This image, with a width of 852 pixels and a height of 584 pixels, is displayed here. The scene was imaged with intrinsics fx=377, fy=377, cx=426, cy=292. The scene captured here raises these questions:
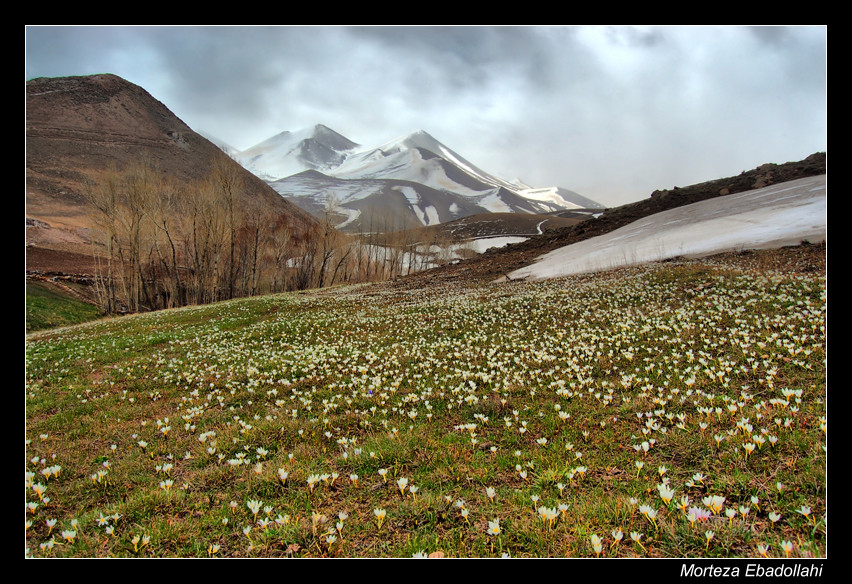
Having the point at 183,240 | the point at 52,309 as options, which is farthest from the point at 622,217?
the point at 52,309

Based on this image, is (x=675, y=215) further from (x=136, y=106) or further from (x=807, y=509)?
(x=136, y=106)

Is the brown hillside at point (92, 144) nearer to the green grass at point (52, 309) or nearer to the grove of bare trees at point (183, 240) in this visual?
the grove of bare trees at point (183, 240)

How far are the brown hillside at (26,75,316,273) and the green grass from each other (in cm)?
4590

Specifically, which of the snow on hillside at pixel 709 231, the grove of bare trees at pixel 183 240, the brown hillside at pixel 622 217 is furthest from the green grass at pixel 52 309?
the snow on hillside at pixel 709 231

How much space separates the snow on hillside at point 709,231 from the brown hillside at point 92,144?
74443mm

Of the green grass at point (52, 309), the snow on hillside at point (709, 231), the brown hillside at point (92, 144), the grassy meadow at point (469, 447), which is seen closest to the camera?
the grassy meadow at point (469, 447)

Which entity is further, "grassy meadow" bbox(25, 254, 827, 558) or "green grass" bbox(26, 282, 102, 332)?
"green grass" bbox(26, 282, 102, 332)

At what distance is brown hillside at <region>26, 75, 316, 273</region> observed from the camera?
93.3m

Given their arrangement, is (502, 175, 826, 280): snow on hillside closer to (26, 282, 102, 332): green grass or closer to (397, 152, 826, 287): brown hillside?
(397, 152, 826, 287): brown hillside

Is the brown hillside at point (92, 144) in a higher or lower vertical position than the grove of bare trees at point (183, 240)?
higher

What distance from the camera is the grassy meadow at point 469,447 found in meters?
3.24

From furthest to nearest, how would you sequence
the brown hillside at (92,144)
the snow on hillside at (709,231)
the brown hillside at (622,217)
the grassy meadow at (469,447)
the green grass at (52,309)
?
1. the brown hillside at (92,144)
2. the green grass at (52,309)
3. the brown hillside at (622,217)
4. the snow on hillside at (709,231)
5. the grassy meadow at (469,447)

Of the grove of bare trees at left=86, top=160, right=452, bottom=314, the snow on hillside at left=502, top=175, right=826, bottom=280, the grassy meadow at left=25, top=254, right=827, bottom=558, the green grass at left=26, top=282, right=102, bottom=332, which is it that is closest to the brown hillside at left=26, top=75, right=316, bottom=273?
the grove of bare trees at left=86, top=160, right=452, bottom=314
